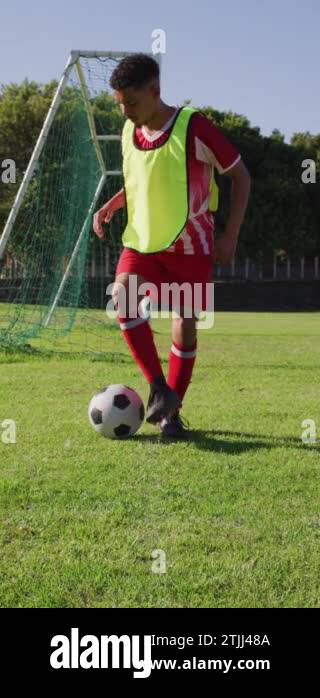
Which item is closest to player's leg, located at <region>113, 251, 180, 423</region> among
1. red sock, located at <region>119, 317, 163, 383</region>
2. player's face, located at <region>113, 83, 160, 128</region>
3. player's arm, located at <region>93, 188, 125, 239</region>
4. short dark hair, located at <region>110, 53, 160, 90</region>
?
red sock, located at <region>119, 317, 163, 383</region>

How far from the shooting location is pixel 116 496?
3.83 meters

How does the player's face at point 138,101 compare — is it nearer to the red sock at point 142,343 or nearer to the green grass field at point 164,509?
the red sock at point 142,343

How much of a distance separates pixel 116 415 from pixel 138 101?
1.86 metres

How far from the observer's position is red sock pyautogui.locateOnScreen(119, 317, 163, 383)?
528 cm

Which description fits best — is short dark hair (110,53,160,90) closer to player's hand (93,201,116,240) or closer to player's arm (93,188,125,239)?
player's arm (93,188,125,239)

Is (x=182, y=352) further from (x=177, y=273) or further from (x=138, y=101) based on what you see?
(x=138, y=101)

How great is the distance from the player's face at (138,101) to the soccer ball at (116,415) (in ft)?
5.59

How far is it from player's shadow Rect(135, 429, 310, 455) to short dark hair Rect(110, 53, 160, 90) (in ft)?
6.90

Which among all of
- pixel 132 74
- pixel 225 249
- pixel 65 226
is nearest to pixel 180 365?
pixel 225 249

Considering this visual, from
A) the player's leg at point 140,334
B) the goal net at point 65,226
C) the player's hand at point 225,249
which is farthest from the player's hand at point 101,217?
the goal net at point 65,226

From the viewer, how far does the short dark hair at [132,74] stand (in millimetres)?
4746
